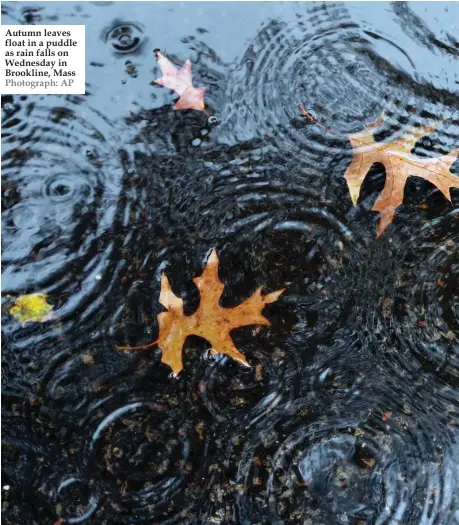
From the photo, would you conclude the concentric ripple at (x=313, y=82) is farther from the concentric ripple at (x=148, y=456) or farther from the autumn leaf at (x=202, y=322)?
the concentric ripple at (x=148, y=456)

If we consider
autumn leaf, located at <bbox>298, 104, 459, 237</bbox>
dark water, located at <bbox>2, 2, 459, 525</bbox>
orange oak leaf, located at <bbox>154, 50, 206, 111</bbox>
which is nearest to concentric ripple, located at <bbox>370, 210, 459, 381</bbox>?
dark water, located at <bbox>2, 2, 459, 525</bbox>

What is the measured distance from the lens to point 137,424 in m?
1.71

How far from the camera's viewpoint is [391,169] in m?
1.83

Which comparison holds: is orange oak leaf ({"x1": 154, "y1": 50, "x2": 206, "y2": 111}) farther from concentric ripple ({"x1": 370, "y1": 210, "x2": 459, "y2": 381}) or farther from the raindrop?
concentric ripple ({"x1": 370, "y1": 210, "x2": 459, "y2": 381})

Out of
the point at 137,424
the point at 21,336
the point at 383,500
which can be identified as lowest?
the point at 383,500

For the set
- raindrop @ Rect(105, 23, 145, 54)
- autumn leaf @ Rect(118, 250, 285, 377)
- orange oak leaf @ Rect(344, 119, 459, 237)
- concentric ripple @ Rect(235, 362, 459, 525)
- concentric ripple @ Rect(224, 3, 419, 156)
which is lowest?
concentric ripple @ Rect(235, 362, 459, 525)

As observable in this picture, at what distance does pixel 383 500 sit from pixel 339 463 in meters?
0.18

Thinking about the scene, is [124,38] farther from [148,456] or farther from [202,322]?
[148,456]

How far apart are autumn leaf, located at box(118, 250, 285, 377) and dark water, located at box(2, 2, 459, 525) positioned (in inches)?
1.2

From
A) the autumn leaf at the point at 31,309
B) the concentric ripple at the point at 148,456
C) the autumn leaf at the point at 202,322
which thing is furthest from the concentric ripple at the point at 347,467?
the autumn leaf at the point at 31,309

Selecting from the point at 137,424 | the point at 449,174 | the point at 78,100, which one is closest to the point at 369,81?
the point at 449,174

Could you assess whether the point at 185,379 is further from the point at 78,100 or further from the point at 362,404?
the point at 78,100

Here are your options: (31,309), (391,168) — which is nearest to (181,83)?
(391,168)

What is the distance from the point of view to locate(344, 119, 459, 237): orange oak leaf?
5.99 ft
